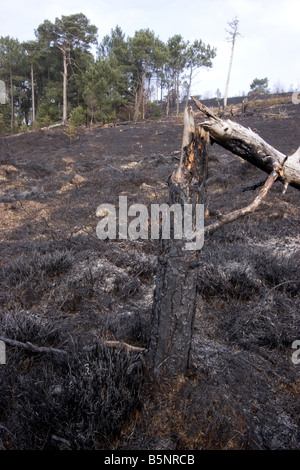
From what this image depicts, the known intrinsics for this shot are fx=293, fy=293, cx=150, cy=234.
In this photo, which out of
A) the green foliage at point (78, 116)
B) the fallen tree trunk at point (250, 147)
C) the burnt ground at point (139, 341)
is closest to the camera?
the burnt ground at point (139, 341)

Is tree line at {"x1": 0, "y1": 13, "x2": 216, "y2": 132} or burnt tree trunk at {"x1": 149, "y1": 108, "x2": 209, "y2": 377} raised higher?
tree line at {"x1": 0, "y1": 13, "x2": 216, "y2": 132}

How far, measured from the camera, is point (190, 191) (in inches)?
68.7

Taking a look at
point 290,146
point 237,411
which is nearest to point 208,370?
point 237,411

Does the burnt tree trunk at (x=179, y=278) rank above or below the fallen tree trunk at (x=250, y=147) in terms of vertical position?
below

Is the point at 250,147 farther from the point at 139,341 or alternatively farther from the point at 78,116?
the point at 78,116

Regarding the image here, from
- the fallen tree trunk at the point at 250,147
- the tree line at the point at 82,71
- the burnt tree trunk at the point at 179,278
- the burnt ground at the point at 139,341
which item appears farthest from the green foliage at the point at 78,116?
the burnt tree trunk at the point at 179,278

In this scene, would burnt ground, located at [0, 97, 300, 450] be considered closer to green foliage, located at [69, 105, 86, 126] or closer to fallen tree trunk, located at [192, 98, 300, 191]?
fallen tree trunk, located at [192, 98, 300, 191]

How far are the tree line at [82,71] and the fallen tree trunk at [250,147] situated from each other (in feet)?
82.1

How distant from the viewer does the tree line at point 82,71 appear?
1002 inches

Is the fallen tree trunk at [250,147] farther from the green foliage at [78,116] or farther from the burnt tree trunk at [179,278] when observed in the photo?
the green foliage at [78,116]

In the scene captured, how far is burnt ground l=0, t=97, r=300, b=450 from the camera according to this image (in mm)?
1684

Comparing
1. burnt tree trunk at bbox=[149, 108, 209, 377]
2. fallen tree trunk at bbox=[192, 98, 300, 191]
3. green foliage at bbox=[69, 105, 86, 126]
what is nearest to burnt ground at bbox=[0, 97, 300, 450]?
burnt tree trunk at bbox=[149, 108, 209, 377]

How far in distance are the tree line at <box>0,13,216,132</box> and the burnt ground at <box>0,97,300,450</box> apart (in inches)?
897

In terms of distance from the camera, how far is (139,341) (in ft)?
8.18
